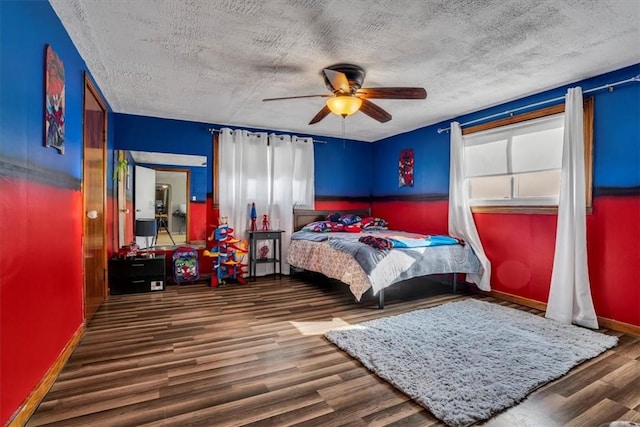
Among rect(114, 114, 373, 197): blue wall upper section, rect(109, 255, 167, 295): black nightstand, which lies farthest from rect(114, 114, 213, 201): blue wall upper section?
rect(109, 255, 167, 295): black nightstand

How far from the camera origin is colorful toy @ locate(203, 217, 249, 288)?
4621mm

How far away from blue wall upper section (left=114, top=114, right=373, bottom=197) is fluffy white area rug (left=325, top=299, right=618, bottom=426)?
10.0ft

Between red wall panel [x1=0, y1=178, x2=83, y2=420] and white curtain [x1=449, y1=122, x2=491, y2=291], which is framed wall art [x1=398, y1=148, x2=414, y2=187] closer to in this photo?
white curtain [x1=449, y1=122, x2=491, y2=291]

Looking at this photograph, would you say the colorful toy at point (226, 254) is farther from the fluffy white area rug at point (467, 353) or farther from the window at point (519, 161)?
the window at point (519, 161)

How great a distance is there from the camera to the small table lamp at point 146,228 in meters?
4.52

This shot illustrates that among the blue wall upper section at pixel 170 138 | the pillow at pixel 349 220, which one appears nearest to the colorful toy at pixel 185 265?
the blue wall upper section at pixel 170 138

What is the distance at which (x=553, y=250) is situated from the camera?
3480 millimetres

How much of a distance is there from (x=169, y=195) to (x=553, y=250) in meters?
4.76

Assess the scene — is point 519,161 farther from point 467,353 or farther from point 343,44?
point 343,44

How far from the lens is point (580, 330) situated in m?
2.89

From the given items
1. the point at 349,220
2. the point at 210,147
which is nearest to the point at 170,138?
the point at 210,147

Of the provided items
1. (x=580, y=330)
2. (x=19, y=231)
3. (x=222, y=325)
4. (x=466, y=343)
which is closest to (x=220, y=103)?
(x=222, y=325)

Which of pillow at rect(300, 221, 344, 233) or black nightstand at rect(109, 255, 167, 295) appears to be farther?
pillow at rect(300, 221, 344, 233)

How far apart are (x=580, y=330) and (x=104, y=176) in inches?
191
